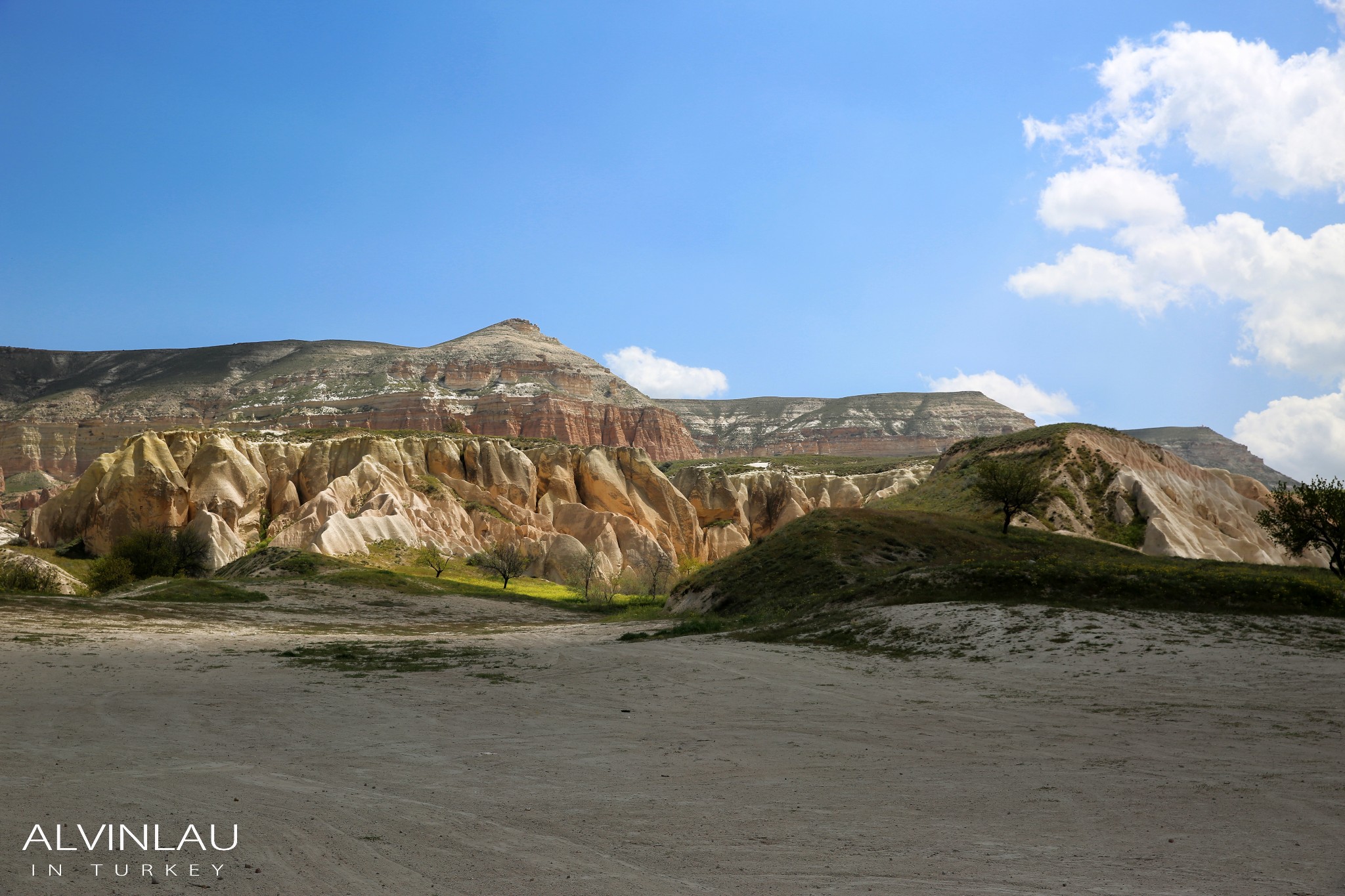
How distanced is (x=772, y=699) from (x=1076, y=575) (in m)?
14.3

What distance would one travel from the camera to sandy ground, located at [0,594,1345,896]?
5.98 meters

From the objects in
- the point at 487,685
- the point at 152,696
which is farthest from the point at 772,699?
the point at 152,696

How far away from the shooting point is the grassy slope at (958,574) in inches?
889

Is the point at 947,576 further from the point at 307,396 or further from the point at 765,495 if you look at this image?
the point at 307,396

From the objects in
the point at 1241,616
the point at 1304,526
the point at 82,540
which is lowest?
the point at 82,540

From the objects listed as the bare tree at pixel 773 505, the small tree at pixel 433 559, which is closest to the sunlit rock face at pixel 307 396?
the bare tree at pixel 773 505

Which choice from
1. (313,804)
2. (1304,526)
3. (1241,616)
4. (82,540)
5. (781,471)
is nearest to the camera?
(313,804)

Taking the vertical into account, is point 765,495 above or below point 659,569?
above

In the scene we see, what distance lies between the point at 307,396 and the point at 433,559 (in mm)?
108986

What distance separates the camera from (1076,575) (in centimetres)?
2423

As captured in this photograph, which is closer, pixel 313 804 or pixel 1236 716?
pixel 313 804

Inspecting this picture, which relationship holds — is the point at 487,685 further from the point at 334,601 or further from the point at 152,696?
the point at 334,601

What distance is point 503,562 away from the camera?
199ft

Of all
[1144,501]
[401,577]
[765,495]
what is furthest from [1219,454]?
[401,577]
